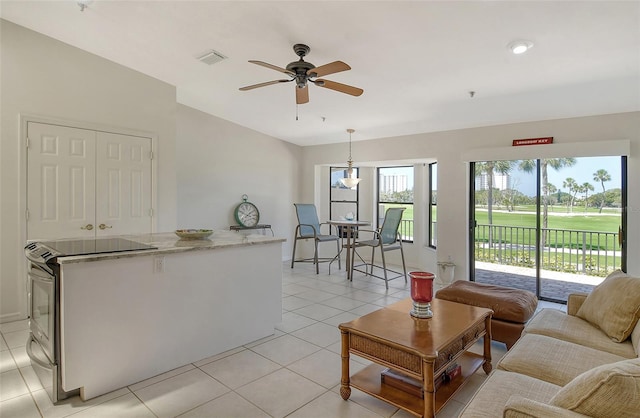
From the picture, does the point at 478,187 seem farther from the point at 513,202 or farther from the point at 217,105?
the point at 217,105

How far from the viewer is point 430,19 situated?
2.68 meters

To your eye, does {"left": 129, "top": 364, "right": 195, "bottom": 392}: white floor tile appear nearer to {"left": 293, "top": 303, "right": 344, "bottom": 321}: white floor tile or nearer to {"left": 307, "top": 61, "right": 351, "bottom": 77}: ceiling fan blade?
{"left": 293, "top": 303, "right": 344, "bottom": 321}: white floor tile

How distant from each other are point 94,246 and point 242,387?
149cm

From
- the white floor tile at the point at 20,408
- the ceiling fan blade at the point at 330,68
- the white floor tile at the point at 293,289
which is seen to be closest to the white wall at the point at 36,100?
the white floor tile at the point at 20,408

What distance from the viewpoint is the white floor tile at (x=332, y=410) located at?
6.95 feet

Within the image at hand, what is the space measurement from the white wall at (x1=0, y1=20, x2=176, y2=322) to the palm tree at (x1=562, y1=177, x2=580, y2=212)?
5390 millimetres

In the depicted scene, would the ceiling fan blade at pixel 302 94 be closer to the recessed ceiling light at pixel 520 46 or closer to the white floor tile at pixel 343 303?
the recessed ceiling light at pixel 520 46

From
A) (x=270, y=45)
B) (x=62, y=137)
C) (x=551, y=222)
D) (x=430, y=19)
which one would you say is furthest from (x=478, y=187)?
(x=62, y=137)

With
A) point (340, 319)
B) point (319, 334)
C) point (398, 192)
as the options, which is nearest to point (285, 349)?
point (319, 334)

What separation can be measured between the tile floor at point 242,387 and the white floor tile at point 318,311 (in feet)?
1.04

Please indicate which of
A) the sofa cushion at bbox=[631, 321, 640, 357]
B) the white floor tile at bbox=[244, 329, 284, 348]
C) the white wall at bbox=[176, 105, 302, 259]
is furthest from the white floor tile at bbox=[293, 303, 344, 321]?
the white wall at bbox=[176, 105, 302, 259]

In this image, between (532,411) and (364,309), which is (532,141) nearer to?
(364,309)

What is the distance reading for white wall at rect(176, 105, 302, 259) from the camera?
5703 mm

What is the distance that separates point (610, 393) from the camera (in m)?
1.16
